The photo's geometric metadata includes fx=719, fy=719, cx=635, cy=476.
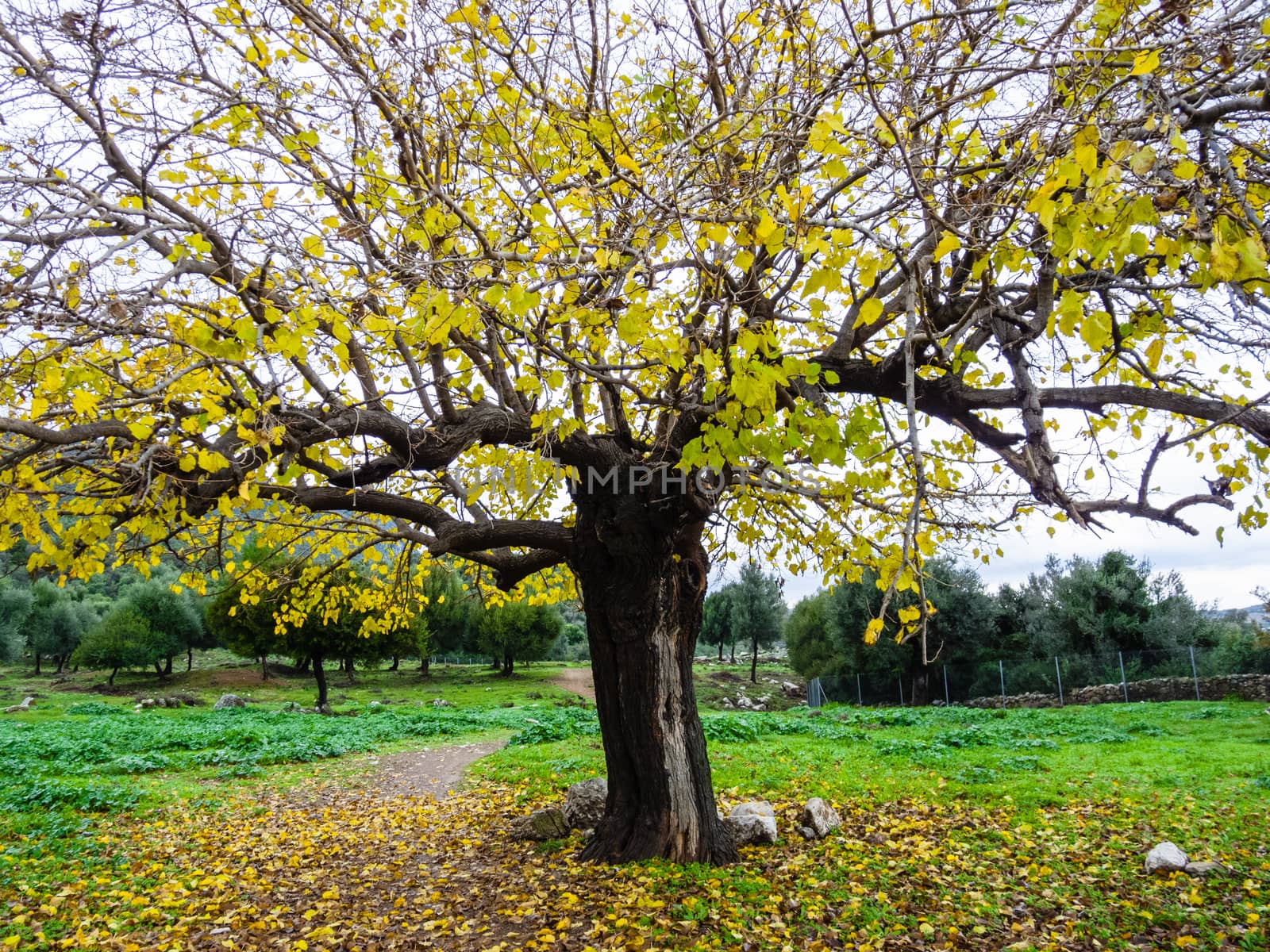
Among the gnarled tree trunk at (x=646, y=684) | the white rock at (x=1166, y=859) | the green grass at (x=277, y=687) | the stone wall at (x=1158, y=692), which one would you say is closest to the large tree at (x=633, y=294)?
the gnarled tree trunk at (x=646, y=684)

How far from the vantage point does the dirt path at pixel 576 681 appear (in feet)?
113

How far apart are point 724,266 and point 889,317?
1.77 metres

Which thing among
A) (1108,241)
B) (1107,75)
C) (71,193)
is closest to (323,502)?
(71,193)

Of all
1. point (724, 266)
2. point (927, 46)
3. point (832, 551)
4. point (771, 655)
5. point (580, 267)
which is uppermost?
point (927, 46)

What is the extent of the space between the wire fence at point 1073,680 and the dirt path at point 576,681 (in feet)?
41.1

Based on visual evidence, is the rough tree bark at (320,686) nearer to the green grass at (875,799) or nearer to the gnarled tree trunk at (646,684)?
the green grass at (875,799)

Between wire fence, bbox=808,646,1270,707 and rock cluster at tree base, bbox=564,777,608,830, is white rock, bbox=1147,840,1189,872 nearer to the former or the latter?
rock cluster at tree base, bbox=564,777,608,830

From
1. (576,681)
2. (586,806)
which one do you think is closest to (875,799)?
(586,806)

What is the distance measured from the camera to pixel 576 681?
127ft

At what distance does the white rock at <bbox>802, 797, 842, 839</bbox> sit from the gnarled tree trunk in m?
0.97

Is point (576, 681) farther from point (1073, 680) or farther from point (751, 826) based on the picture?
point (751, 826)

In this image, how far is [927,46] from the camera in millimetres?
4988

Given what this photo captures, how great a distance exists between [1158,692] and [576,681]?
26.4 meters

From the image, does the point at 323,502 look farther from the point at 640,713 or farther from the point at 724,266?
the point at 724,266
